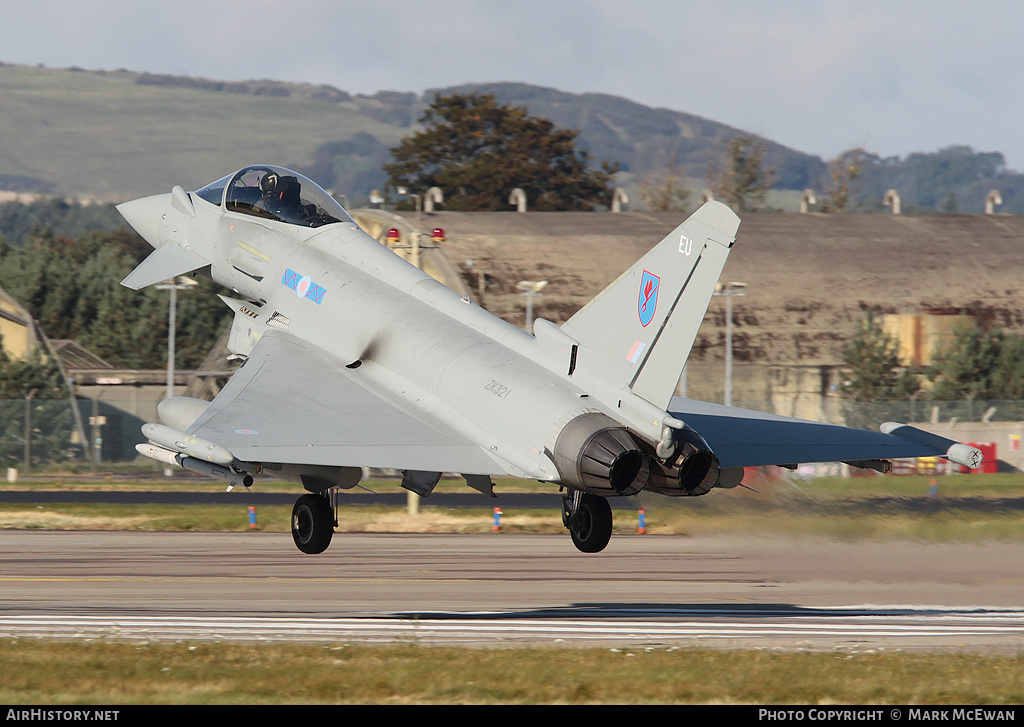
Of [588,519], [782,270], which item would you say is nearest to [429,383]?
[588,519]

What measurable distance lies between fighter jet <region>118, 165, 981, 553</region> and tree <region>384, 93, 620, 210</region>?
77.9 m

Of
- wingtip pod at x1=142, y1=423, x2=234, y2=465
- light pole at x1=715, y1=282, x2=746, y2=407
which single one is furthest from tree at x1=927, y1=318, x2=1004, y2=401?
wingtip pod at x1=142, y1=423, x2=234, y2=465

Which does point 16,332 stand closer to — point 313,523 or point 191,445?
point 313,523

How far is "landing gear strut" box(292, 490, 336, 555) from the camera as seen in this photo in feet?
63.2

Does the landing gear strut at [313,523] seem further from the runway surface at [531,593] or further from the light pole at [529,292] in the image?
the light pole at [529,292]

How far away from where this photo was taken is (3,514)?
1431 inches

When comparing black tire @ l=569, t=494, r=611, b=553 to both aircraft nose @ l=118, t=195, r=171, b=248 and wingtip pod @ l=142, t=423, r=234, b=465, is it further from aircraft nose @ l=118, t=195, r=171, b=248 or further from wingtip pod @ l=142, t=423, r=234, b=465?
aircraft nose @ l=118, t=195, r=171, b=248

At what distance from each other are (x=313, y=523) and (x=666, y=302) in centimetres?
695

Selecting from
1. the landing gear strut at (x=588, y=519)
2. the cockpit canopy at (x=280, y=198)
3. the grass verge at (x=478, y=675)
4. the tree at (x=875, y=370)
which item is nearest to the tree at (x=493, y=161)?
the tree at (x=875, y=370)

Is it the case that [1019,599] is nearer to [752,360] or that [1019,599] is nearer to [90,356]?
[752,360]

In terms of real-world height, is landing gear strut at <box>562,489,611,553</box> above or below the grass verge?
above

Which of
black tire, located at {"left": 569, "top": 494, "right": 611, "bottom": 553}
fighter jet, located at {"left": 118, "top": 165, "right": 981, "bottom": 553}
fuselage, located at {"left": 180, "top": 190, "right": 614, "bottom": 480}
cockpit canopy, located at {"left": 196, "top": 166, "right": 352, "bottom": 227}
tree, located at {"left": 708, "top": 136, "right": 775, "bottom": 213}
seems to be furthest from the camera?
tree, located at {"left": 708, "top": 136, "right": 775, "bottom": 213}

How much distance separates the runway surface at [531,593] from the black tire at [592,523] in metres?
1.46

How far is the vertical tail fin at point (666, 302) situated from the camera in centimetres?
1584
